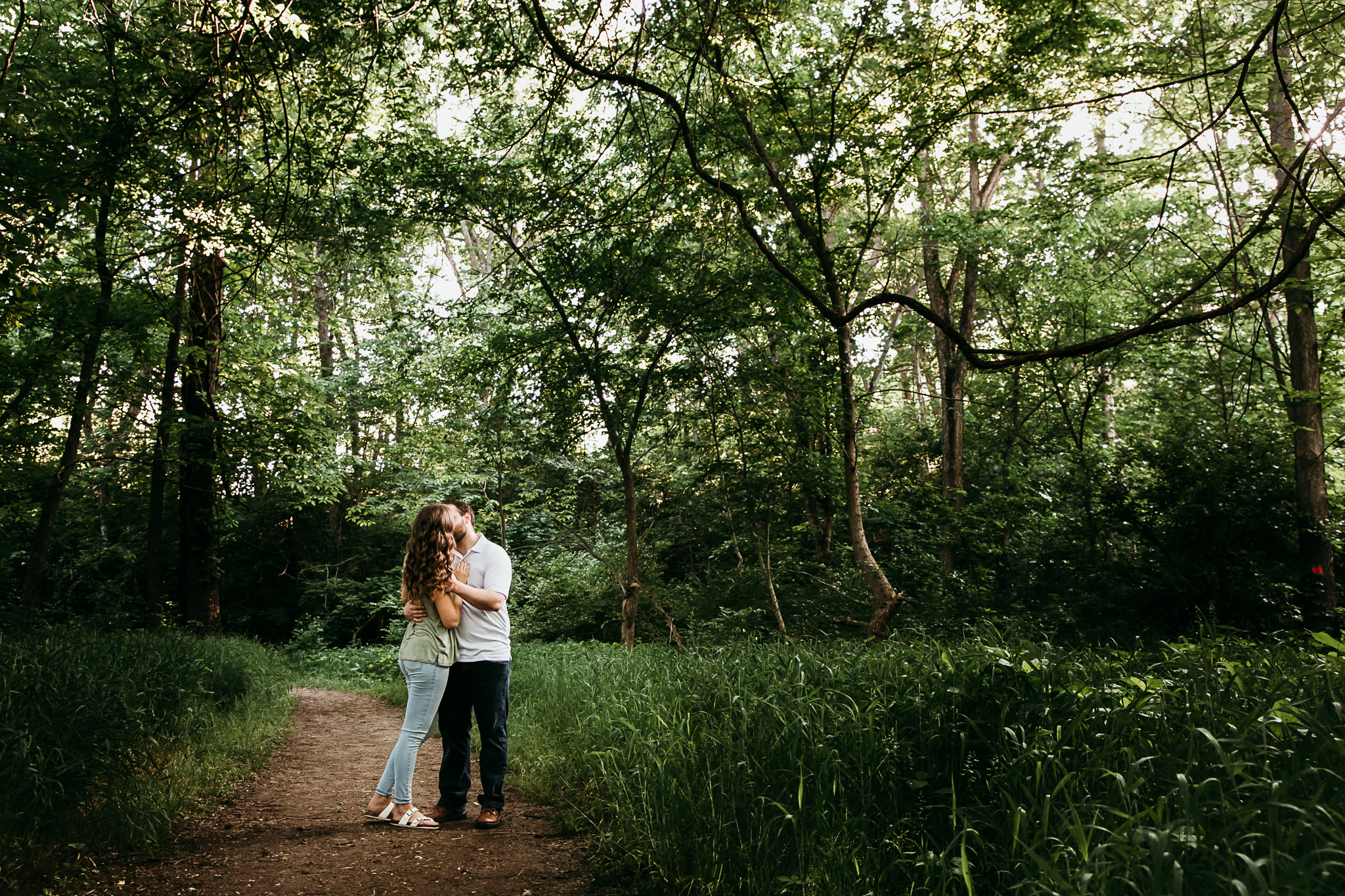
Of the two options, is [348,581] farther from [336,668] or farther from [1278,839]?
[1278,839]

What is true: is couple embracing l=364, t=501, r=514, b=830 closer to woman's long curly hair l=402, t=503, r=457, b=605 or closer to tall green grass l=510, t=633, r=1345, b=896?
woman's long curly hair l=402, t=503, r=457, b=605

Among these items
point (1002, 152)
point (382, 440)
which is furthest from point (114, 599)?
point (1002, 152)

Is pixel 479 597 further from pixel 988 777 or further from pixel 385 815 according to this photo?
pixel 988 777

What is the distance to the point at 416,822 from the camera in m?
Result: 4.38

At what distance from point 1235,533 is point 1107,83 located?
19.0 feet

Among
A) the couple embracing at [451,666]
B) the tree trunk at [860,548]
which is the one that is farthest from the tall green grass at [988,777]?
the tree trunk at [860,548]

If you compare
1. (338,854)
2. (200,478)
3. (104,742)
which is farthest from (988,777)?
(200,478)

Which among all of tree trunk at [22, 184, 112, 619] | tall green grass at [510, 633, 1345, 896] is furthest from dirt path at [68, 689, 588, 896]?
tree trunk at [22, 184, 112, 619]

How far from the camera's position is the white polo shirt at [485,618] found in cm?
457

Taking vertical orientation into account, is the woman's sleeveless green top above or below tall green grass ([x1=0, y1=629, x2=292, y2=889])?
above

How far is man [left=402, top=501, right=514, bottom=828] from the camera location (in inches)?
178

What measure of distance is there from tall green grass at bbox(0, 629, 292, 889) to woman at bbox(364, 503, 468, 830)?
121cm

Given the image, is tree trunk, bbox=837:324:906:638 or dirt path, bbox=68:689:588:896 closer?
dirt path, bbox=68:689:588:896

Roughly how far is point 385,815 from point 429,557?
157 centimetres
